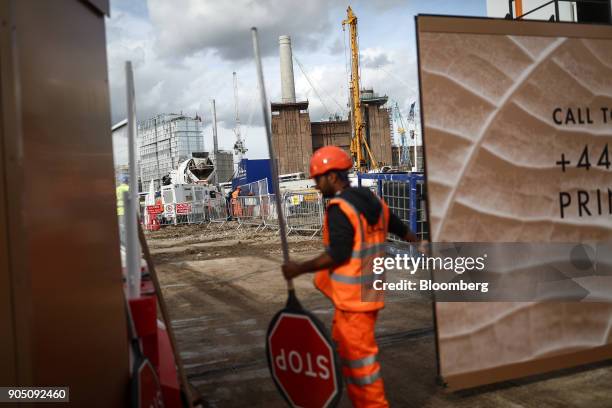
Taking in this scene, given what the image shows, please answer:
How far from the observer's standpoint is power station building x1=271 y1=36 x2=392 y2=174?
2454 inches

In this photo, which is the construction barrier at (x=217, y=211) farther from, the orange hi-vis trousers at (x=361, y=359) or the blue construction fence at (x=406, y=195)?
the orange hi-vis trousers at (x=361, y=359)

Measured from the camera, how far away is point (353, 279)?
3211 mm

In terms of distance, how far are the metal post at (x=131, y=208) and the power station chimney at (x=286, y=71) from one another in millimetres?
61701

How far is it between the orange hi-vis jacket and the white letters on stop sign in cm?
37

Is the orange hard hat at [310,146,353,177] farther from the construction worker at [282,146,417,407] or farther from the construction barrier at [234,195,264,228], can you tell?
the construction barrier at [234,195,264,228]

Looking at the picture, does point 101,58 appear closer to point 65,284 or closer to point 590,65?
point 65,284

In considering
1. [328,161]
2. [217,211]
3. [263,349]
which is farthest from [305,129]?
[328,161]

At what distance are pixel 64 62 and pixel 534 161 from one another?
3.64 meters

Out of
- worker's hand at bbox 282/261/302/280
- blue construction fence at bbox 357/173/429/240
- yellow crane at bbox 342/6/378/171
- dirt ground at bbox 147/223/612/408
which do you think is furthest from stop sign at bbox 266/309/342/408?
yellow crane at bbox 342/6/378/171

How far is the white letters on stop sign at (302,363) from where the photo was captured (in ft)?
9.88

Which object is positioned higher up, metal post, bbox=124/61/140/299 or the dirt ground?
metal post, bbox=124/61/140/299

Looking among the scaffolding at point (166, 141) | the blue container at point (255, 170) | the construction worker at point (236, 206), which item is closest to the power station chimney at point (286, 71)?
the scaffolding at point (166, 141)

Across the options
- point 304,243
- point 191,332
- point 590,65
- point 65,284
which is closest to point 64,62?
point 65,284

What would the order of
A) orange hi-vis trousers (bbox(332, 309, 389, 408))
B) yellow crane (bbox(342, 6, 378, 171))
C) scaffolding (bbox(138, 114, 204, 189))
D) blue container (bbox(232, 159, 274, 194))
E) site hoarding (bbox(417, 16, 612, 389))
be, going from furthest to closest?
scaffolding (bbox(138, 114, 204, 189)) < yellow crane (bbox(342, 6, 378, 171)) < blue container (bbox(232, 159, 274, 194)) < site hoarding (bbox(417, 16, 612, 389)) < orange hi-vis trousers (bbox(332, 309, 389, 408))
